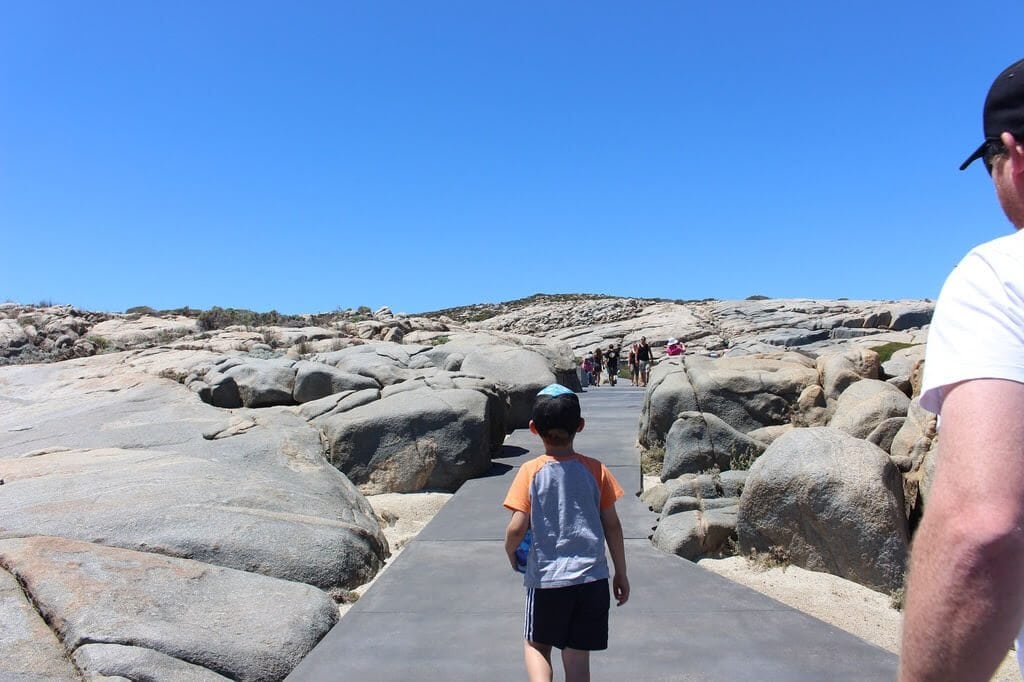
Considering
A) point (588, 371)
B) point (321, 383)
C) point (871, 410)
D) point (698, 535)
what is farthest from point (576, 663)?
point (588, 371)

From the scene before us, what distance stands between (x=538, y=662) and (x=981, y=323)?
2740 mm

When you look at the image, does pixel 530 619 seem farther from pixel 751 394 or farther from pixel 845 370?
pixel 845 370

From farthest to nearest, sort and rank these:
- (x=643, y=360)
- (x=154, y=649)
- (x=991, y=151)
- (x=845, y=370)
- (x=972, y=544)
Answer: (x=643, y=360) → (x=845, y=370) → (x=154, y=649) → (x=991, y=151) → (x=972, y=544)

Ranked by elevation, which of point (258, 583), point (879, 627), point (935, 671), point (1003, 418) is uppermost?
point (1003, 418)

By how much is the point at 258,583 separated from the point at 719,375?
7256 millimetres

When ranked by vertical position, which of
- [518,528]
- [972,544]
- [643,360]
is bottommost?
[643,360]

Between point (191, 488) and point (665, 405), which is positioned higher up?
point (191, 488)

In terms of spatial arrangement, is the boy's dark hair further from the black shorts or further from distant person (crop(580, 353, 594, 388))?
distant person (crop(580, 353, 594, 388))

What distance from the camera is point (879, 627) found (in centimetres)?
511

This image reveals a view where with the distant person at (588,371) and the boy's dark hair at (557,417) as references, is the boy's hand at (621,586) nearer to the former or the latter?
the boy's dark hair at (557,417)

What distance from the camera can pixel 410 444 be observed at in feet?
31.9

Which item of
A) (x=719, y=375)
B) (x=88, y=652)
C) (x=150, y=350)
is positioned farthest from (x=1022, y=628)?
(x=150, y=350)

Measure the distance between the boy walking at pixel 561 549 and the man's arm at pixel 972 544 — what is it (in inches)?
90.2

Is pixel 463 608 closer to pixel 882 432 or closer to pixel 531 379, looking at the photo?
pixel 882 432
